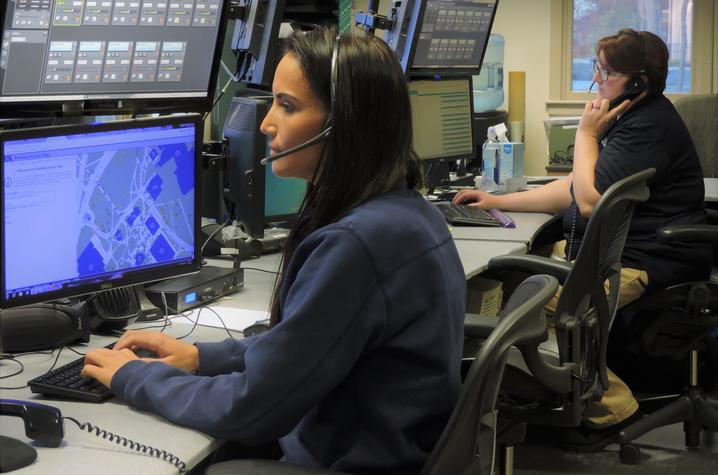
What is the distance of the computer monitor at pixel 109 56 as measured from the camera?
1.97 metres

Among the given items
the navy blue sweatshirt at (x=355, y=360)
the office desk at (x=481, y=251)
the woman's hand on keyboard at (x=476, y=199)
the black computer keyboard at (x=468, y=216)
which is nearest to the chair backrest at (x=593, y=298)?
the office desk at (x=481, y=251)

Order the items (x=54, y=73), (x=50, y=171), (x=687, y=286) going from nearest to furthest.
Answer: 1. (x=50, y=171)
2. (x=54, y=73)
3. (x=687, y=286)

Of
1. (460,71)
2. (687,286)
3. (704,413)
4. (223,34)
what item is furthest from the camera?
(460,71)

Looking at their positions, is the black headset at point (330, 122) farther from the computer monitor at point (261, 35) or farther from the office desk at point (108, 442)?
the computer monitor at point (261, 35)

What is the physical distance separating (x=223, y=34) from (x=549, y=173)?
3.30 m

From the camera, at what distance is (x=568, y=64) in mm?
6129

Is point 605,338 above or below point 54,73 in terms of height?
below

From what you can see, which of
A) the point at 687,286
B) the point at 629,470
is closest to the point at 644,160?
the point at 687,286

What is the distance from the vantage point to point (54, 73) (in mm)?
2021

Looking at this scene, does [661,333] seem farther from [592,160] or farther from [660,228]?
[592,160]

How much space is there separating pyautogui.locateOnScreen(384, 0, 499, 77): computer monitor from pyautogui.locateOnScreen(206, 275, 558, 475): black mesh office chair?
210cm

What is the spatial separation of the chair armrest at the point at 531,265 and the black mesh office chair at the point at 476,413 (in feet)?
3.91

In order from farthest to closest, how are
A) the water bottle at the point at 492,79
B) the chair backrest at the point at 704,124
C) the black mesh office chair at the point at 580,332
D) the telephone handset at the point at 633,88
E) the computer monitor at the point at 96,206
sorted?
the water bottle at the point at 492,79
the chair backrest at the point at 704,124
the telephone handset at the point at 633,88
the black mesh office chair at the point at 580,332
the computer monitor at the point at 96,206

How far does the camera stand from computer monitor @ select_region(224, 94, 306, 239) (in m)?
2.46
